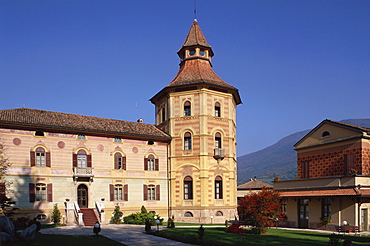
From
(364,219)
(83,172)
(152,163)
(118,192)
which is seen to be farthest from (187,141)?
(364,219)

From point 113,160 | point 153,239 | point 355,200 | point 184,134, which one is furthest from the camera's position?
point 184,134

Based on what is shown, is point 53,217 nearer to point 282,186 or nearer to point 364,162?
point 282,186

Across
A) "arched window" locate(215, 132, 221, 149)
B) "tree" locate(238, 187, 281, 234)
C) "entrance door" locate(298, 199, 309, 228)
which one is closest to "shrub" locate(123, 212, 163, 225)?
"arched window" locate(215, 132, 221, 149)

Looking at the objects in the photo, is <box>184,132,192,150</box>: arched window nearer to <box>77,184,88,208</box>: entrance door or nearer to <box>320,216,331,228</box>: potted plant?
<box>77,184,88,208</box>: entrance door

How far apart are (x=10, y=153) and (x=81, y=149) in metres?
6.13

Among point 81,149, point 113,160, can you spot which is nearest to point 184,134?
point 113,160

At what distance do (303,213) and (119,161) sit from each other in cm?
1800

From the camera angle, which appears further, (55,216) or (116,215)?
(116,215)

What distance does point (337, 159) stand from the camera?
33.9m

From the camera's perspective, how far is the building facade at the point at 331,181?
2905cm

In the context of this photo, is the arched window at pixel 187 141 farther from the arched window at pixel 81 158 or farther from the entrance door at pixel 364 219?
the entrance door at pixel 364 219

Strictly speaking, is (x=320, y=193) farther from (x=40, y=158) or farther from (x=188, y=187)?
(x=40, y=158)

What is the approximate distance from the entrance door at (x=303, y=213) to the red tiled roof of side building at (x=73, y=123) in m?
14.5

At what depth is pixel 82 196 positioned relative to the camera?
115ft
